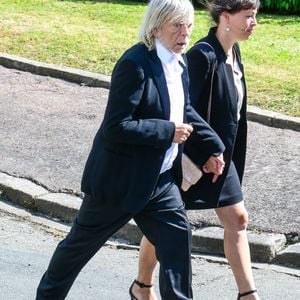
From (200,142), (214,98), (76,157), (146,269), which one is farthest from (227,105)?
(76,157)

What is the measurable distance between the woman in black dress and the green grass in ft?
14.3

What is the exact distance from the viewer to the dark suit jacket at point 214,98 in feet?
16.0

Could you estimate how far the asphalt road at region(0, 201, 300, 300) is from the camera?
222 inches

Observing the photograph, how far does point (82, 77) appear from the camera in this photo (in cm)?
1077

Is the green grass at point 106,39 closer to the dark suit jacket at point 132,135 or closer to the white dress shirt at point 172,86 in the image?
the white dress shirt at point 172,86

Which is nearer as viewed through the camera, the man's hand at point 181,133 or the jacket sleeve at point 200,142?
the man's hand at point 181,133

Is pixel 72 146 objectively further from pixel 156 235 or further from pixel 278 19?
pixel 278 19

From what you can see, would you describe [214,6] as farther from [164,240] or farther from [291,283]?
[291,283]

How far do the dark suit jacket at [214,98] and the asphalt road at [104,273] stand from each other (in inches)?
35.7

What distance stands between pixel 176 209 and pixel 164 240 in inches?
6.2

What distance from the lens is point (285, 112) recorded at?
30.8ft

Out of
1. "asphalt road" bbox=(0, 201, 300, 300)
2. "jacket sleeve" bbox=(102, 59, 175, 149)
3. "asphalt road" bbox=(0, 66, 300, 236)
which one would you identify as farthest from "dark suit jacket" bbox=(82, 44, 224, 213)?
"asphalt road" bbox=(0, 66, 300, 236)

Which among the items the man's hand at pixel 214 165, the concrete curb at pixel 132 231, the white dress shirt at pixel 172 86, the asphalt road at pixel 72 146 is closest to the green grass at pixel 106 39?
the asphalt road at pixel 72 146

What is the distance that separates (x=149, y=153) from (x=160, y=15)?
24.9 inches
